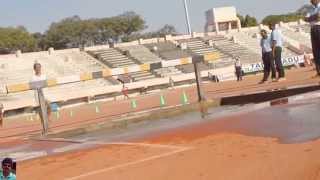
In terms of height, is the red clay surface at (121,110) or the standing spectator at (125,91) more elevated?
the red clay surface at (121,110)

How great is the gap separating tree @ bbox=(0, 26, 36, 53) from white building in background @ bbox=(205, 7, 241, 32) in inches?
996

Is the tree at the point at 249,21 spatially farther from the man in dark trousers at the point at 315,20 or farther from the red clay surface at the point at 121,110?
the man in dark trousers at the point at 315,20

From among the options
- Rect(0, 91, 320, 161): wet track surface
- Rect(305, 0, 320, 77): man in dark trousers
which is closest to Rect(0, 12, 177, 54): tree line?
Rect(305, 0, 320, 77): man in dark trousers

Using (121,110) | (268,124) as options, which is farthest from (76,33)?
(268,124)

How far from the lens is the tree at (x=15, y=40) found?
85.7 m

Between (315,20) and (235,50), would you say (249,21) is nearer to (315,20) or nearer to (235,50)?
(235,50)

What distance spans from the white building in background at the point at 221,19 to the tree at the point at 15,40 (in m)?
25.3

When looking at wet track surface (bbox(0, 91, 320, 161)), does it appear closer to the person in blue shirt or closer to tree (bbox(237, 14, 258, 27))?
the person in blue shirt

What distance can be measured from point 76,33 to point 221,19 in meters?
21.1

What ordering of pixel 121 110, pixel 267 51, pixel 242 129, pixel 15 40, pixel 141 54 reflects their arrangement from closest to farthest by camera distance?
pixel 242 129, pixel 267 51, pixel 121 110, pixel 141 54, pixel 15 40

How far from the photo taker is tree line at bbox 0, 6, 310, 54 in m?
87.8

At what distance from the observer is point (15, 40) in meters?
86.8

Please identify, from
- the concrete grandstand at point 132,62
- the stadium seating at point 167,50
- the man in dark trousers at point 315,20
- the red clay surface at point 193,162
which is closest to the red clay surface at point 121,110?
the man in dark trousers at point 315,20

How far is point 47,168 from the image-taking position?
21.1 feet
